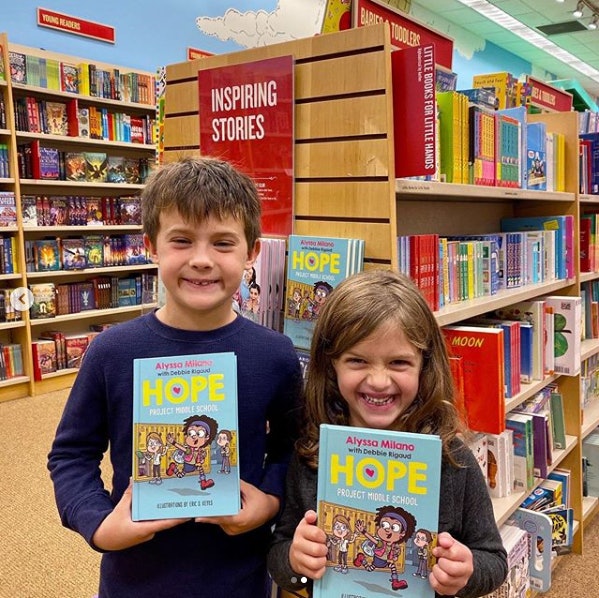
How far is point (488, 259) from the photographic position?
2.19 m

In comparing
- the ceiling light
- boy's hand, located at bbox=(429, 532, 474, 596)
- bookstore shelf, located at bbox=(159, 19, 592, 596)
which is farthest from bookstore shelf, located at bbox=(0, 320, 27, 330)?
the ceiling light

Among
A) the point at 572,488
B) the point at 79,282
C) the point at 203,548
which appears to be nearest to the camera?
the point at 203,548

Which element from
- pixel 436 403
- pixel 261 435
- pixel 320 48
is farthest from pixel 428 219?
pixel 261 435

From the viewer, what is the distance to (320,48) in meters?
1.53

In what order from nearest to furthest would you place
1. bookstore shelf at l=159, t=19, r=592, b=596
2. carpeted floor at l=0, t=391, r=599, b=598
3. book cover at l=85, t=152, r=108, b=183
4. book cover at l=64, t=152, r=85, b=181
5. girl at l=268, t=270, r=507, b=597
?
girl at l=268, t=270, r=507, b=597, bookstore shelf at l=159, t=19, r=592, b=596, carpeted floor at l=0, t=391, r=599, b=598, book cover at l=64, t=152, r=85, b=181, book cover at l=85, t=152, r=108, b=183

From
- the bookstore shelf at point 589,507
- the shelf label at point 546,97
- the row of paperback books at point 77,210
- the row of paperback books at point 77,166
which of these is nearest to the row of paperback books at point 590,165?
the shelf label at point 546,97

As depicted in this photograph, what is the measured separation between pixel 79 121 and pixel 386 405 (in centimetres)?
461

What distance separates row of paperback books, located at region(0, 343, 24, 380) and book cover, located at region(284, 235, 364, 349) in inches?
152

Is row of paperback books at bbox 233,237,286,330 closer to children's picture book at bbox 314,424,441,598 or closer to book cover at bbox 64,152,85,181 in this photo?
children's picture book at bbox 314,424,441,598

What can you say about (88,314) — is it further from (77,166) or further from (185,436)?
(185,436)

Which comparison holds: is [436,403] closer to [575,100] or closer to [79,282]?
[575,100]

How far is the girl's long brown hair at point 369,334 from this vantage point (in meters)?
1.18

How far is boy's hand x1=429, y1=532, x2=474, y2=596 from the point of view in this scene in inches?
41.3

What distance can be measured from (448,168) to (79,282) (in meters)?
4.10
